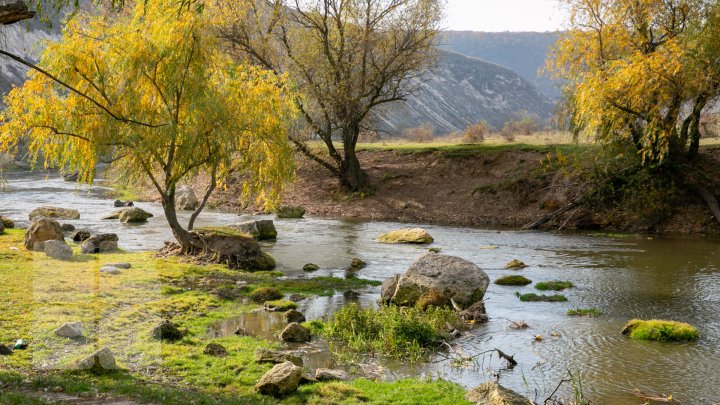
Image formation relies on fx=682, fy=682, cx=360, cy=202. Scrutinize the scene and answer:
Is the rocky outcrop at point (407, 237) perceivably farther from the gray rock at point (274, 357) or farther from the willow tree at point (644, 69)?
the gray rock at point (274, 357)

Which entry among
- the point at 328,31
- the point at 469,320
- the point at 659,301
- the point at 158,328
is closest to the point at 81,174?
the point at 158,328

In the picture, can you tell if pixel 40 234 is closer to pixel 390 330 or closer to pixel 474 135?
pixel 390 330

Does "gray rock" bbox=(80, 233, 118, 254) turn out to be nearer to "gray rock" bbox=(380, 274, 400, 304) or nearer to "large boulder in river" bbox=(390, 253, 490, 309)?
"gray rock" bbox=(380, 274, 400, 304)

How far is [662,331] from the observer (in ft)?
48.3

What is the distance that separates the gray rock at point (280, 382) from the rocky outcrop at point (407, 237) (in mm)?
18908

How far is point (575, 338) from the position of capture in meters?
14.9

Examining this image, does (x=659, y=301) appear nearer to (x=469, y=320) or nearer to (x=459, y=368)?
(x=469, y=320)

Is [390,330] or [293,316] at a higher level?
[390,330]

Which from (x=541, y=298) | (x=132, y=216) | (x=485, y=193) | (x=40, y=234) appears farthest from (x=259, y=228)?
(x=485, y=193)

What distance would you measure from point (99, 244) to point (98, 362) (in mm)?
14005

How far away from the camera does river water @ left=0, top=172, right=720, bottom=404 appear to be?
1237 cm

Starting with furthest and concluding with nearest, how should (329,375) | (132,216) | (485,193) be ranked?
(485,193) → (132,216) → (329,375)

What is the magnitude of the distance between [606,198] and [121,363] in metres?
28.6

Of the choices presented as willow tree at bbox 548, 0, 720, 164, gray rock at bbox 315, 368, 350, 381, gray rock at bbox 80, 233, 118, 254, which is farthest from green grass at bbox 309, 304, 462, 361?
willow tree at bbox 548, 0, 720, 164
